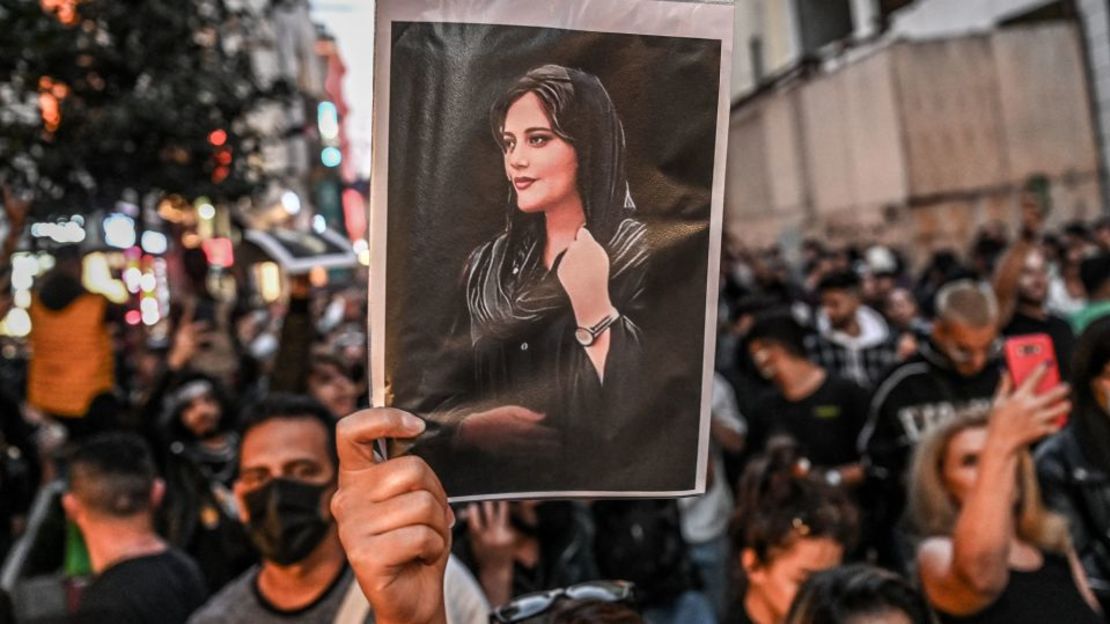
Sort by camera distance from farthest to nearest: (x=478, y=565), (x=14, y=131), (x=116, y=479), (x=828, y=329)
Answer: (x=828, y=329) < (x=14, y=131) < (x=478, y=565) < (x=116, y=479)

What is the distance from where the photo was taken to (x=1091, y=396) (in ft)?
14.3

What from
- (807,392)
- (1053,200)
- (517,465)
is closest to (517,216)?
(517,465)

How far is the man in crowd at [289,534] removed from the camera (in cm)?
362

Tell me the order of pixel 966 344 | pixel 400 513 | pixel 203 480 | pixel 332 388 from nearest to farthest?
pixel 400 513 → pixel 203 480 → pixel 966 344 → pixel 332 388

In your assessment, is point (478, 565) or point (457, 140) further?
point (478, 565)

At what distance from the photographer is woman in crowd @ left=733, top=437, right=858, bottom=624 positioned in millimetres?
3678

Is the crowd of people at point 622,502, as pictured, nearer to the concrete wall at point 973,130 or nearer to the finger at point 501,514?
the finger at point 501,514

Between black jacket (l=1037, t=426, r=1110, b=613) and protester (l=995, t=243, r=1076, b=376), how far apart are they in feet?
9.77

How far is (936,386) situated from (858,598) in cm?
320

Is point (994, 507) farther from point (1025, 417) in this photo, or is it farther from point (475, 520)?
point (475, 520)

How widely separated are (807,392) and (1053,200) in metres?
18.4

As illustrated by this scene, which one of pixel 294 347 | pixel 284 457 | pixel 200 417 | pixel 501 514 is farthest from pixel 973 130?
pixel 284 457

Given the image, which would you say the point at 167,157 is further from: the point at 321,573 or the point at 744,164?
the point at 744,164

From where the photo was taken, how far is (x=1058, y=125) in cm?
2397
